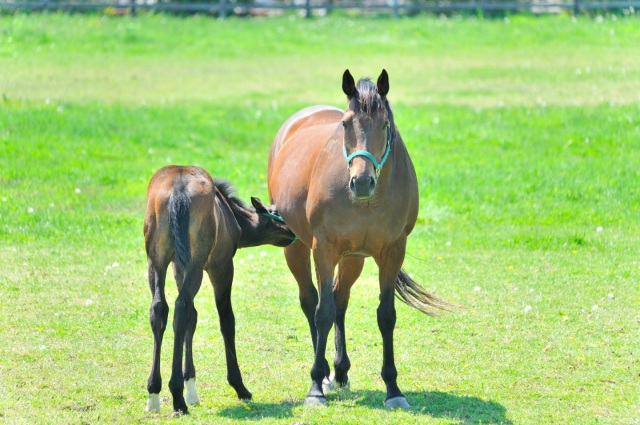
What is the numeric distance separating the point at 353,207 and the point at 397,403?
1.33 metres

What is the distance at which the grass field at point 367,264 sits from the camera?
7.09m

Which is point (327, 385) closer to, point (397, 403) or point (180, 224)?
point (397, 403)

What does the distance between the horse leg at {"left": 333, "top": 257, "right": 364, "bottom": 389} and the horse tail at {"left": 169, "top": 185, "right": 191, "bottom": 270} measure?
1.44m

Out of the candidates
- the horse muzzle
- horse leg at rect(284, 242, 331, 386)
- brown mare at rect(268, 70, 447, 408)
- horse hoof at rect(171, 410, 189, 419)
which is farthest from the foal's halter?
horse hoof at rect(171, 410, 189, 419)

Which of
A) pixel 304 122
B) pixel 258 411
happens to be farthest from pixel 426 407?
pixel 304 122

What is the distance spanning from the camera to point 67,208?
1266 centimetres

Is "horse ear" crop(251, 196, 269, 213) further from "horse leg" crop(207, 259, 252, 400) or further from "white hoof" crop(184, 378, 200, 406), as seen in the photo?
"white hoof" crop(184, 378, 200, 406)

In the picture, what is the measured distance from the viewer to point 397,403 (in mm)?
6688

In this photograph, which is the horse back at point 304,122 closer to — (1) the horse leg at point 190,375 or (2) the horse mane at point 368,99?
(2) the horse mane at point 368,99

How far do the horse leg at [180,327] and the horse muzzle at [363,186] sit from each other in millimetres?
1257

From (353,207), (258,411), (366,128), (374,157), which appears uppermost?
(366,128)

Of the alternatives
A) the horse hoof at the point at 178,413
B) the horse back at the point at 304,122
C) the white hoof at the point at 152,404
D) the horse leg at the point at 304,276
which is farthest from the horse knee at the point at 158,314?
the horse back at the point at 304,122

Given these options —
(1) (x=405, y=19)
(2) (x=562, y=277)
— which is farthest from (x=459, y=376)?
(1) (x=405, y=19)

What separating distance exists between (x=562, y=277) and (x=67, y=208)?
619 centimetres
